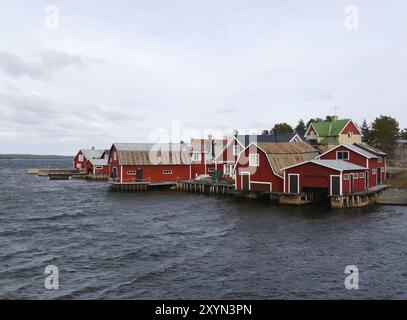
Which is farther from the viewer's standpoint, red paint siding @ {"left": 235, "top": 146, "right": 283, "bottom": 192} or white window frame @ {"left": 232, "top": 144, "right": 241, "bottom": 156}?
white window frame @ {"left": 232, "top": 144, "right": 241, "bottom": 156}

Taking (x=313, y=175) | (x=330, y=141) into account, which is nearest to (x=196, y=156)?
(x=330, y=141)

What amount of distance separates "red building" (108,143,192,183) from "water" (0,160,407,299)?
65.5ft

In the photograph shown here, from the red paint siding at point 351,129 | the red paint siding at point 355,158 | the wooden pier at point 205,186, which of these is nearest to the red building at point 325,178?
the red paint siding at point 355,158

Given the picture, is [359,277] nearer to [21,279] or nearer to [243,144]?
[21,279]

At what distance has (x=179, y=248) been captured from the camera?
2442 cm

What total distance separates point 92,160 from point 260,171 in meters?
53.6

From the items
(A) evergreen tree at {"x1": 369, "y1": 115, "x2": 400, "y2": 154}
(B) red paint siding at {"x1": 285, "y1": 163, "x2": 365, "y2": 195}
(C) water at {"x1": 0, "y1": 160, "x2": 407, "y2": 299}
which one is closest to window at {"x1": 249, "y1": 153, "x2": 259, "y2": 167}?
(B) red paint siding at {"x1": 285, "y1": 163, "x2": 365, "y2": 195}

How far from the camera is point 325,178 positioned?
3862 centimetres

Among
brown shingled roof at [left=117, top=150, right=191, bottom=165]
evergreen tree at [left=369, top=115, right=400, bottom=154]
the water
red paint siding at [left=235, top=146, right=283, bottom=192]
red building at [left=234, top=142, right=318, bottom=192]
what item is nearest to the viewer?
the water

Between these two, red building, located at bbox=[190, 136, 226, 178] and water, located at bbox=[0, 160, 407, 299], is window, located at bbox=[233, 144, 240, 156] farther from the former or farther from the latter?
water, located at bbox=[0, 160, 407, 299]

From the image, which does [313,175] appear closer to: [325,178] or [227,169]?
→ [325,178]

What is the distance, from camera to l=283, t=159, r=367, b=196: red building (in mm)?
37938
